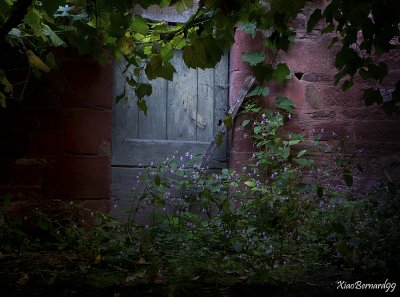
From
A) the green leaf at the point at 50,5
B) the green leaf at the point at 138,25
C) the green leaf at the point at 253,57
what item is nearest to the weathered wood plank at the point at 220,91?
the green leaf at the point at 253,57

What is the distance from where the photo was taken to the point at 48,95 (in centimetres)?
311

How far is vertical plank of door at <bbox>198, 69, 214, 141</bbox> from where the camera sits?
4262 mm

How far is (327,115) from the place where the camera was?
4070 millimetres

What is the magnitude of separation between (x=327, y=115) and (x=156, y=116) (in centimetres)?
147

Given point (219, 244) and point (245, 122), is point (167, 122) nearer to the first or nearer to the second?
point (245, 122)

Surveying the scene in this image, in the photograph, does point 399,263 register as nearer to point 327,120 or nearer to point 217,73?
point 327,120

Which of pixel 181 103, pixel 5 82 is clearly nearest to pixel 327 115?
pixel 181 103

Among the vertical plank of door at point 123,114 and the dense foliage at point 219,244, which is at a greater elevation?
the vertical plank of door at point 123,114

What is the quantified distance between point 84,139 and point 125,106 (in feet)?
3.04

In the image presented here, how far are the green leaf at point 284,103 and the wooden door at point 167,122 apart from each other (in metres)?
0.51

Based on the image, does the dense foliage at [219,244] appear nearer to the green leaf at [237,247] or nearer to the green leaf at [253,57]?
the green leaf at [237,247]

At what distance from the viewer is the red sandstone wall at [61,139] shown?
9.92 feet

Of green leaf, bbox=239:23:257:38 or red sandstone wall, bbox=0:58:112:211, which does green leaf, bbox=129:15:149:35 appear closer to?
red sandstone wall, bbox=0:58:112:211

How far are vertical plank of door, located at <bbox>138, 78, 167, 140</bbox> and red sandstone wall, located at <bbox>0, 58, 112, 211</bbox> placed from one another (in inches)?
33.8
